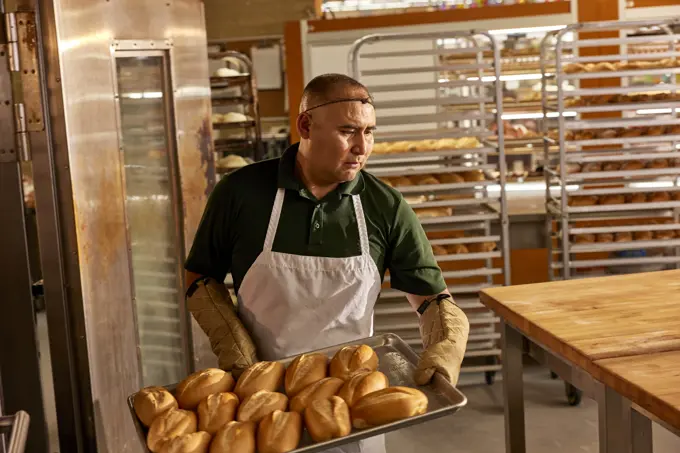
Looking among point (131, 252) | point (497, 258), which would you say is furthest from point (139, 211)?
point (497, 258)

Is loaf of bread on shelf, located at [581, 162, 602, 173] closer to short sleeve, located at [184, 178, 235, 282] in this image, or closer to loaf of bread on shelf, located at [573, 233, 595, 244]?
loaf of bread on shelf, located at [573, 233, 595, 244]

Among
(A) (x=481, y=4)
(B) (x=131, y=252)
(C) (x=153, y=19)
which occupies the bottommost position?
(B) (x=131, y=252)

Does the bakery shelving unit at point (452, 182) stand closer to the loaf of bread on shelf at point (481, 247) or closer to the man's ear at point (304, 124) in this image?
the loaf of bread on shelf at point (481, 247)

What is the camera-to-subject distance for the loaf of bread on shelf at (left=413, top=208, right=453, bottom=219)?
481 centimetres

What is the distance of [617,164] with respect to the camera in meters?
4.85

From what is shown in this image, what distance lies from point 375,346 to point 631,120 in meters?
3.09

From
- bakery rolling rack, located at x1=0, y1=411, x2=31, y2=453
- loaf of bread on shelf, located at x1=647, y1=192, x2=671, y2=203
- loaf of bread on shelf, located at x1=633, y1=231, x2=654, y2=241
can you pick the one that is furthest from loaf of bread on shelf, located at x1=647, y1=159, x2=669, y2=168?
bakery rolling rack, located at x1=0, y1=411, x2=31, y2=453

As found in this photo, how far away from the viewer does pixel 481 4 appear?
745cm

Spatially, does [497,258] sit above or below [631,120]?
below

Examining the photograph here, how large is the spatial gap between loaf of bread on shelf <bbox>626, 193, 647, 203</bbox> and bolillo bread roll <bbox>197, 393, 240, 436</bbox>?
12.0ft

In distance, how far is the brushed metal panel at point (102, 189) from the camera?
2.49 m

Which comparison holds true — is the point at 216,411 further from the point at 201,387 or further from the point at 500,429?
the point at 500,429

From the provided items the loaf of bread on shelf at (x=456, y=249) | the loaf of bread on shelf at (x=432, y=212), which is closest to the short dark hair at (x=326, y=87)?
the loaf of bread on shelf at (x=432, y=212)

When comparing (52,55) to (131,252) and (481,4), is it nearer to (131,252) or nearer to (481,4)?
(131,252)
